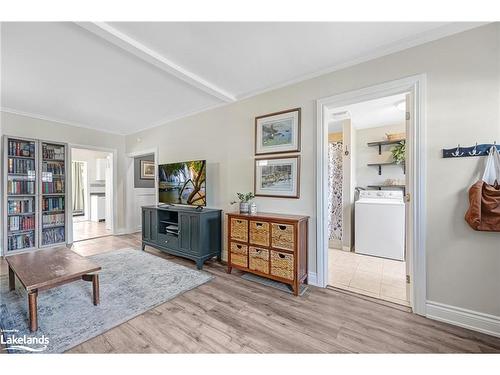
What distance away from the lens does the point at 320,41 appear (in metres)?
1.85

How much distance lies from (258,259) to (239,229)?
0.43m


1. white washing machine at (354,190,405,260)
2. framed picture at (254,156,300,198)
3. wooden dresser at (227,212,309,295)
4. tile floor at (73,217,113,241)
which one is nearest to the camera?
wooden dresser at (227,212,309,295)

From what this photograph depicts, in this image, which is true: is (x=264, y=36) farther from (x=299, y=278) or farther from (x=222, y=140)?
(x=299, y=278)

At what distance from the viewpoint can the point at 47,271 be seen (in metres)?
1.85

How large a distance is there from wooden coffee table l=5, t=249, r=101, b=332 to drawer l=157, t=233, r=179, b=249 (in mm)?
1192

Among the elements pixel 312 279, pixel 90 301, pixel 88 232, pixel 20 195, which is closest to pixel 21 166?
pixel 20 195

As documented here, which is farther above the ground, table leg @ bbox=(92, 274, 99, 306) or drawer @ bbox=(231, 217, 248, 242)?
Answer: drawer @ bbox=(231, 217, 248, 242)

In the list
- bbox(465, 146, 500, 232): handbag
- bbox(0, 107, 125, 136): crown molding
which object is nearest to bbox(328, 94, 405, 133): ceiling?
bbox(465, 146, 500, 232): handbag

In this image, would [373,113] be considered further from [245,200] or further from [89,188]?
[89,188]

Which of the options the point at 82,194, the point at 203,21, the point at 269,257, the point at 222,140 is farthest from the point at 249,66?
the point at 82,194

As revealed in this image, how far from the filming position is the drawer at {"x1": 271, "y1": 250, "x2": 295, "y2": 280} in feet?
7.29

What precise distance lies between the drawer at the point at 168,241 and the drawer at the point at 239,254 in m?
1.01

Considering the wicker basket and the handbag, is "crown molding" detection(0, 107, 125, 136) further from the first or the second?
the handbag
